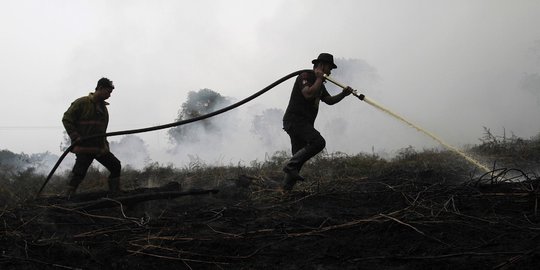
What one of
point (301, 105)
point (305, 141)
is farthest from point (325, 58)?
point (305, 141)

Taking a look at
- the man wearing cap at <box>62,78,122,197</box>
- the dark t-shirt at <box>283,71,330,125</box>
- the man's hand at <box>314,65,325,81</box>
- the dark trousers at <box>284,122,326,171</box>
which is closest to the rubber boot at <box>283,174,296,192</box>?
the dark trousers at <box>284,122,326,171</box>

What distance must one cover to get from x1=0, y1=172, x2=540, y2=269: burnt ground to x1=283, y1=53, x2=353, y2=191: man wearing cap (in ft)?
2.42

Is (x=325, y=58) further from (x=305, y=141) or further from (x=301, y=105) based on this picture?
(x=305, y=141)

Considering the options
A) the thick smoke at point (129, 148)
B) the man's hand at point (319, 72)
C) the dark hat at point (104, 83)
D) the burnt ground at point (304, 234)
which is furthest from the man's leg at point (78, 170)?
the thick smoke at point (129, 148)

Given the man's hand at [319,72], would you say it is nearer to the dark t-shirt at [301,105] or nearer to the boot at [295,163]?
the dark t-shirt at [301,105]

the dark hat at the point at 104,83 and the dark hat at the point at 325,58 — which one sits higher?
the dark hat at the point at 104,83

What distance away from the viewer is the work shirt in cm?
571

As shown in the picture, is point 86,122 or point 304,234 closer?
point 304,234

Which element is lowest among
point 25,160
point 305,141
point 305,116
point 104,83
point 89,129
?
point 305,141

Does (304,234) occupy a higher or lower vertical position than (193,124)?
lower

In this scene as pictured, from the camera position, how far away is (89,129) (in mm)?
5918

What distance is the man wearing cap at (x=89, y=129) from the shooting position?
571cm

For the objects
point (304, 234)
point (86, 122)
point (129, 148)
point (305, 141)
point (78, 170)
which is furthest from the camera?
point (129, 148)

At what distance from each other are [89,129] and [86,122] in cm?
10
